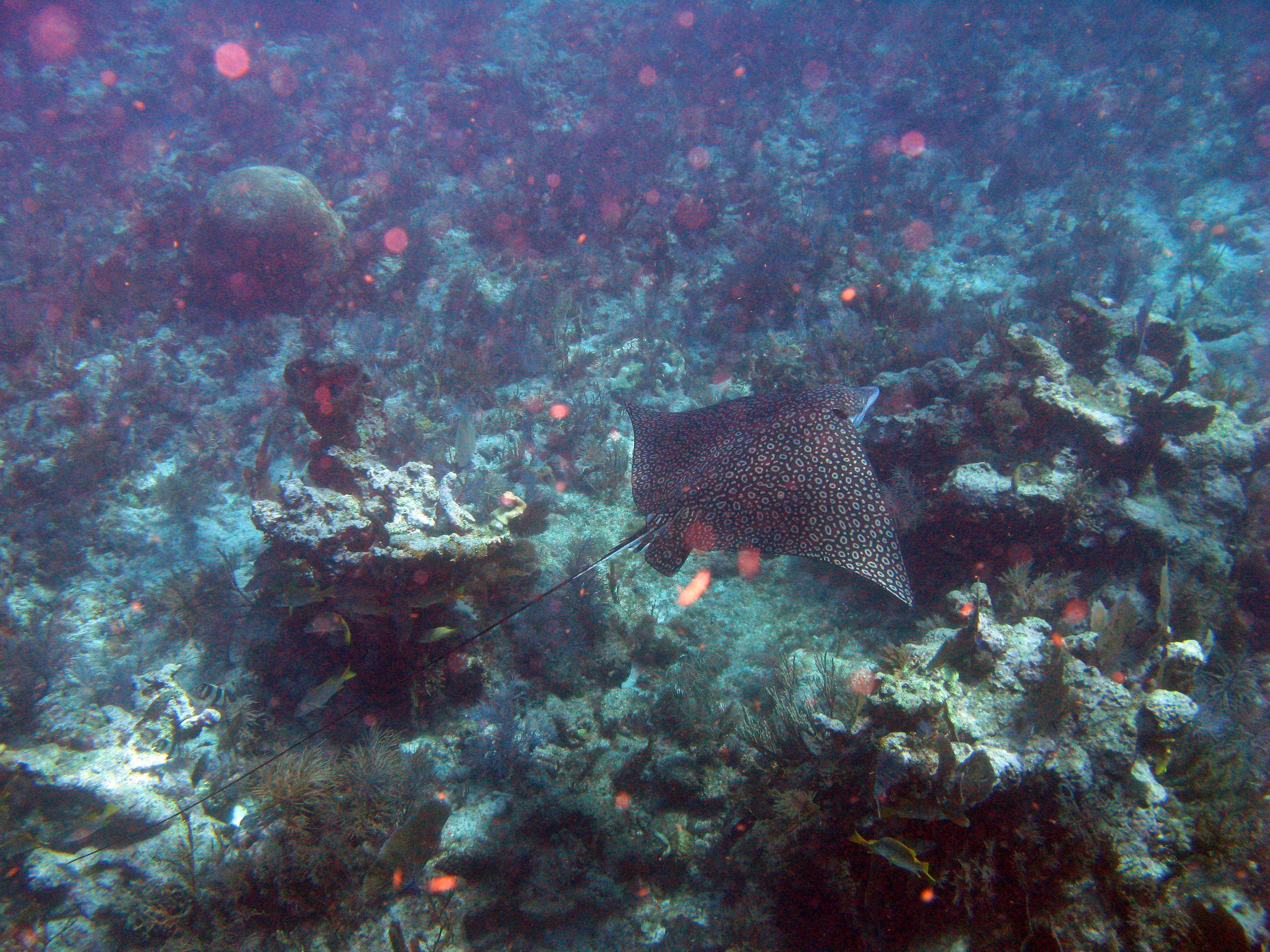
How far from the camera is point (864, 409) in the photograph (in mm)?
4438

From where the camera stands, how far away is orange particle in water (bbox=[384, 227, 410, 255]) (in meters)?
9.94

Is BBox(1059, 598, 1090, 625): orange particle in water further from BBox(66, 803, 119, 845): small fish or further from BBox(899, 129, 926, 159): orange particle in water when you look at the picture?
BBox(899, 129, 926, 159): orange particle in water

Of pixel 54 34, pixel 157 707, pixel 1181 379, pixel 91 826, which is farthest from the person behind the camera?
pixel 54 34

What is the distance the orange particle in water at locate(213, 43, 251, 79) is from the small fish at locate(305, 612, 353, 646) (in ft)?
61.9

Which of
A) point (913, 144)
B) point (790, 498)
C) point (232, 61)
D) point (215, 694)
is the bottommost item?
point (215, 694)

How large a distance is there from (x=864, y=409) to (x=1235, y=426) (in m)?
3.66

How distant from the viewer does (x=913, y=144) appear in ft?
40.1

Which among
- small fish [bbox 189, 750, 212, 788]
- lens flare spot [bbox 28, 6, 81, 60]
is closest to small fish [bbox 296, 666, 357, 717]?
small fish [bbox 189, 750, 212, 788]

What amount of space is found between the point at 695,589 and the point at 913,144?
13.4 meters

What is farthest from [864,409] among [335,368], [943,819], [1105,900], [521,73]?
[521,73]

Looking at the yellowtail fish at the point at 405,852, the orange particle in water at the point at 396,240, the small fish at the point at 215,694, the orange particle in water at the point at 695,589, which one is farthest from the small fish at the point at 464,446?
the orange particle in water at the point at 396,240

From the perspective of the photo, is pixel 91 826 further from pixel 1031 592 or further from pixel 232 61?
pixel 232 61

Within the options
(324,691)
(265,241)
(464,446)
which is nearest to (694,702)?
(324,691)

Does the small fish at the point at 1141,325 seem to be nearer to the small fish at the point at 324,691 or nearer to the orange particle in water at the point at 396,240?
the small fish at the point at 324,691
